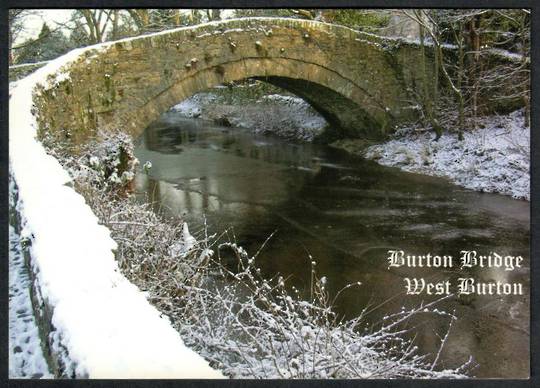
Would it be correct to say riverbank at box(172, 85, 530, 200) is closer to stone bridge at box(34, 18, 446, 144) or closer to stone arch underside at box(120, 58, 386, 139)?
stone arch underside at box(120, 58, 386, 139)

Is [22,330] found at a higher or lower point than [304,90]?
lower

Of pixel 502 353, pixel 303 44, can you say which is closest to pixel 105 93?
pixel 303 44

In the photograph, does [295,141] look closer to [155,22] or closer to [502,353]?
[155,22]

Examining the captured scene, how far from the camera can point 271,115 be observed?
13438 millimetres

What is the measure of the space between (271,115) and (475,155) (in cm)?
663

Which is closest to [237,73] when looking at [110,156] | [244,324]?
[110,156]

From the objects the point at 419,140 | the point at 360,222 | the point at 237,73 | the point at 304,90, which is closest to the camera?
the point at 360,222

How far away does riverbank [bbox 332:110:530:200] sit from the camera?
6049 millimetres

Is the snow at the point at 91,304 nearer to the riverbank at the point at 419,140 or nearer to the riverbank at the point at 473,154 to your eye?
the riverbank at the point at 419,140

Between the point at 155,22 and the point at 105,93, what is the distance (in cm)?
125

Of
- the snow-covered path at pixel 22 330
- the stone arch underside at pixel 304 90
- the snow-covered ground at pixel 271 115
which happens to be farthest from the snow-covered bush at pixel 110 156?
the snow-covered ground at pixel 271 115

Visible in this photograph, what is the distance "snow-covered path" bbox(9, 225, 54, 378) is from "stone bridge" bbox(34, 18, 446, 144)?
223 centimetres

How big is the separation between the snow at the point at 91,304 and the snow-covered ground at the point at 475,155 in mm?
3973

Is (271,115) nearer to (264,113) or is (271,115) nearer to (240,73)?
(264,113)
